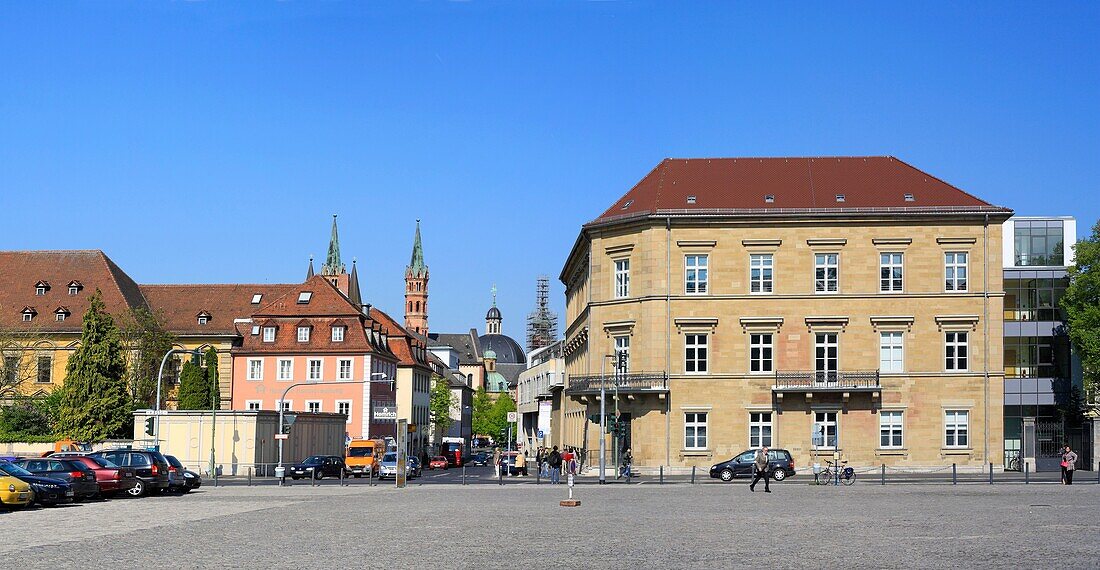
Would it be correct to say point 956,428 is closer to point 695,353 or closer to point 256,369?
point 695,353

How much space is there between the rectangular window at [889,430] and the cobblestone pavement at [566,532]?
2316 centimetres

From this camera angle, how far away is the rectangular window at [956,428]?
6281cm

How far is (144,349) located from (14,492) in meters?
56.3

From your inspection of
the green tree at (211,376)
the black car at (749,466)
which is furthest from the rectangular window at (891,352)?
the green tree at (211,376)

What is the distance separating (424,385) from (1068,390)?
58.2 meters

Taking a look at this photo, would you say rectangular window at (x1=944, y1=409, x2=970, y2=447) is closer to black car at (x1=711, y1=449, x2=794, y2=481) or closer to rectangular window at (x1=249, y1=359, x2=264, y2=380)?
black car at (x1=711, y1=449, x2=794, y2=481)

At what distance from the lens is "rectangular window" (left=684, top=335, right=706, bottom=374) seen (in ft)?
210

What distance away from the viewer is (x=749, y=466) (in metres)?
57.0

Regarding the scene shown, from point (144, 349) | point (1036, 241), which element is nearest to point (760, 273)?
point (1036, 241)

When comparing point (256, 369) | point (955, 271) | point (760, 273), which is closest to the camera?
point (955, 271)

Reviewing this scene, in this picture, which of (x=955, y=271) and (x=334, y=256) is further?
(x=334, y=256)

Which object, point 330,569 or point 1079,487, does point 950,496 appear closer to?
point 1079,487

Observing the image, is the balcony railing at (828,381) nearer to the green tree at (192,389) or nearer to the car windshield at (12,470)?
the car windshield at (12,470)

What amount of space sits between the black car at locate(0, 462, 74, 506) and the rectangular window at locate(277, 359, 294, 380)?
56.3 meters
